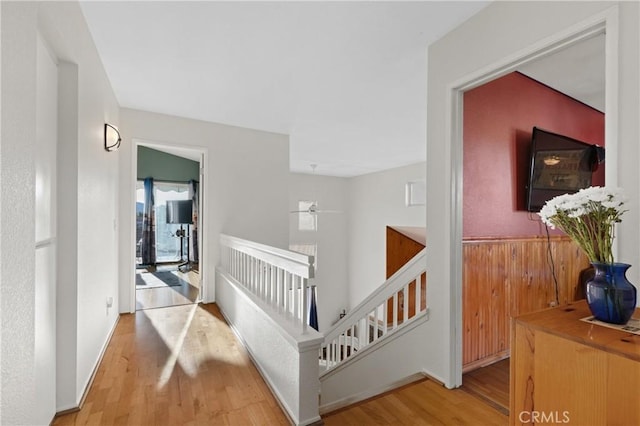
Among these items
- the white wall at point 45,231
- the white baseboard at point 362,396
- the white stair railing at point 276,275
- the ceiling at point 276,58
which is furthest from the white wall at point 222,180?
the white baseboard at point 362,396

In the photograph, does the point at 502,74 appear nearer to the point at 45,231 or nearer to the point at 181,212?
the point at 45,231

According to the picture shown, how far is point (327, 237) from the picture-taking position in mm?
8352

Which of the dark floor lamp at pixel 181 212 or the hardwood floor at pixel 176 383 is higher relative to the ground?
the dark floor lamp at pixel 181 212

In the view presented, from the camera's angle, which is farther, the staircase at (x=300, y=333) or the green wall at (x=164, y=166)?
the green wall at (x=164, y=166)

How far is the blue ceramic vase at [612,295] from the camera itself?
888 millimetres

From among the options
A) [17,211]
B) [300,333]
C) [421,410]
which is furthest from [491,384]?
[17,211]

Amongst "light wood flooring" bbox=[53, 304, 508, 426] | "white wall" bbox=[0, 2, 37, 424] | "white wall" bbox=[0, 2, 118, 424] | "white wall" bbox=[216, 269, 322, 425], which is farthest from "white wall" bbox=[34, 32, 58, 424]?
"white wall" bbox=[216, 269, 322, 425]

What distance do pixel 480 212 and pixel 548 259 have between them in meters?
1.04

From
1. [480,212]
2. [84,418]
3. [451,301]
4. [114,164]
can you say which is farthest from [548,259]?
[114,164]

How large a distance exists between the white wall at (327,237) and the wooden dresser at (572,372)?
703 centimetres

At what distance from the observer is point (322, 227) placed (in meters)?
8.30

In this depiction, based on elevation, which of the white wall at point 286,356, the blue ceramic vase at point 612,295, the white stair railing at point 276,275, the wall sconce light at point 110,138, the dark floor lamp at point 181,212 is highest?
the wall sconce light at point 110,138

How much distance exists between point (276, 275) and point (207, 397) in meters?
0.84

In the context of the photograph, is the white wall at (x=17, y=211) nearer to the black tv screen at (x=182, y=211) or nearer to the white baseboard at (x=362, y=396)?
the white baseboard at (x=362, y=396)
